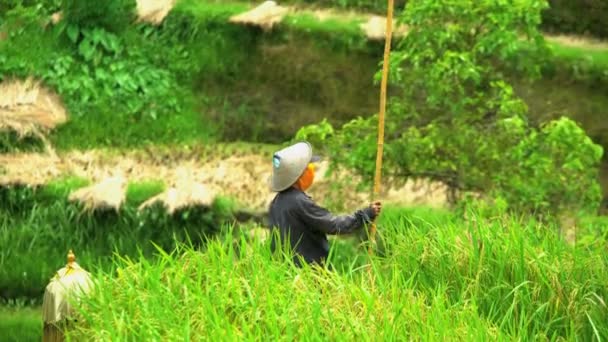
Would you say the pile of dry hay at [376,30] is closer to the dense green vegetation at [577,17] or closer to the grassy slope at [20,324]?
the dense green vegetation at [577,17]

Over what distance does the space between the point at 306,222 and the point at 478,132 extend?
3190 millimetres

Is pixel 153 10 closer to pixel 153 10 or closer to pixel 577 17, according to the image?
pixel 153 10

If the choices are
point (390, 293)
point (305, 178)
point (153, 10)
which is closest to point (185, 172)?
point (153, 10)

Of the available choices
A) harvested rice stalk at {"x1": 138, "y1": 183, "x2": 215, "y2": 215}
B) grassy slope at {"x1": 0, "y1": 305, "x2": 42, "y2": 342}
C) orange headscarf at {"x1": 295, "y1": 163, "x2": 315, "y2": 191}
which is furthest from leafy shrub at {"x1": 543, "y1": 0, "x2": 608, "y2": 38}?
orange headscarf at {"x1": 295, "y1": 163, "x2": 315, "y2": 191}

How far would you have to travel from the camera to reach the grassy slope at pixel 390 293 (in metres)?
8.00

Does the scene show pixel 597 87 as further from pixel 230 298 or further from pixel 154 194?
pixel 230 298

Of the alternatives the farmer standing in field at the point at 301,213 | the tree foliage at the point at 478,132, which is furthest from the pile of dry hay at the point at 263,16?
the farmer standing in field at the point at 301,213

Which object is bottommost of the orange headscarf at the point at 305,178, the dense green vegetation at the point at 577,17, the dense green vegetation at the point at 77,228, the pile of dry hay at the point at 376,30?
the dense green vegetation at the point at 77,228

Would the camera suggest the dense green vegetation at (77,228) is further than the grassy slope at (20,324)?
Yes

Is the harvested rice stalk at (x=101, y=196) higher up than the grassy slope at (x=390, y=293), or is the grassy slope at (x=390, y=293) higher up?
the grassy slope at (x=390, y=293)

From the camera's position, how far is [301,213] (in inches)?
383

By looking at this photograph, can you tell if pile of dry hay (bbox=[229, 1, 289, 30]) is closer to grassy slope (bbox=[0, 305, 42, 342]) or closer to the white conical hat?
grassy slope (bbox=[0, 305, 42, 342])

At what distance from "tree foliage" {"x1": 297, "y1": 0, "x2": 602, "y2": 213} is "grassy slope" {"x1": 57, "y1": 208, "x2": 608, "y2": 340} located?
6.40 feet

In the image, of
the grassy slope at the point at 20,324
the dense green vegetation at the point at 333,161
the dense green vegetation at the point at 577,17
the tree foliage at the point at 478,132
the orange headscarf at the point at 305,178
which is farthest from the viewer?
the dense green vegetation at the point at 577,17
